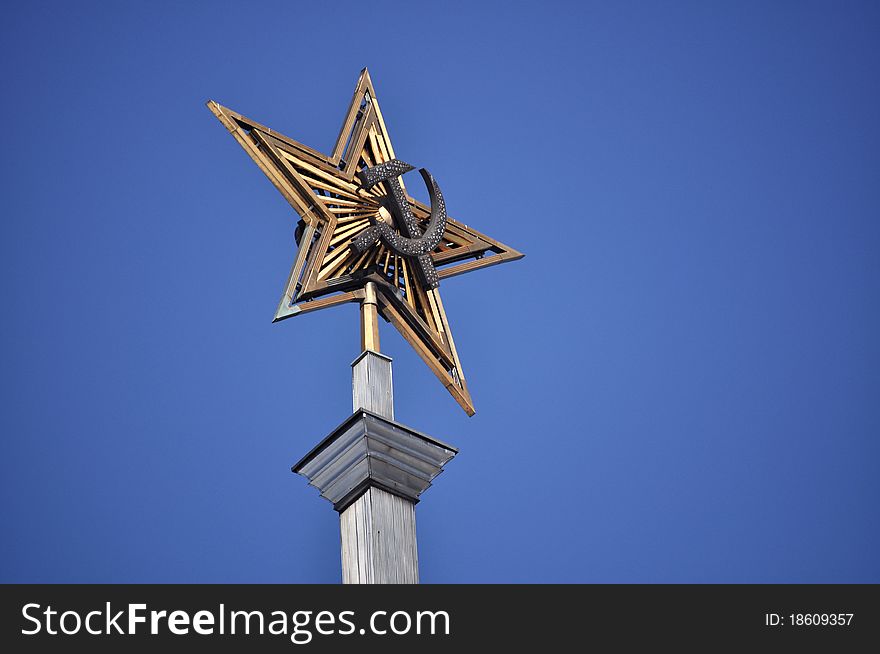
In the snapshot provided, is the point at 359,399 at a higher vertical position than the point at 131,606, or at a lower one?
higher

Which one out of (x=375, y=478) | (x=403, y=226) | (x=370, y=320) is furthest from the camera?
(x=403, y=226)

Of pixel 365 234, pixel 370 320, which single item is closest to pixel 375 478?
pixel 370 320

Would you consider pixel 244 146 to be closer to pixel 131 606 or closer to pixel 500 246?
pixel 500 246

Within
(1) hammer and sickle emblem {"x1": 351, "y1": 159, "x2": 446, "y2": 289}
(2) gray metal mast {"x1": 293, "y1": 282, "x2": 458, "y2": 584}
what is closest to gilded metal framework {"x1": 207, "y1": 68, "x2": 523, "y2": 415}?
(1) hammer and sickle emblem {"x1": 351, "y1": 159, "x2": 446, "y2": 289}

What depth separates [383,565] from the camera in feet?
44.4

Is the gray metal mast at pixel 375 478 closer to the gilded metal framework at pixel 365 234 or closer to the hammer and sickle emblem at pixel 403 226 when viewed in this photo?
the gilded metal framework at pixel 365 234

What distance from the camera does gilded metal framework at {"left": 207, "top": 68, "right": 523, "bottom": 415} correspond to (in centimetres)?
1532

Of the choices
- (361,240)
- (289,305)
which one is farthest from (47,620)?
(361,240)

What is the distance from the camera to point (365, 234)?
1573cm

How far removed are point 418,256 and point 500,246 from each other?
1452mm

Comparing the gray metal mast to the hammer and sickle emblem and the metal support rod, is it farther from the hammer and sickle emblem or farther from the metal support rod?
the hammer and sickle emblem

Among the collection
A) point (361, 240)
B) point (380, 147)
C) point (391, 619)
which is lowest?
point (391, 619)

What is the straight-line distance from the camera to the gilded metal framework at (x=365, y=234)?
15.3 meters

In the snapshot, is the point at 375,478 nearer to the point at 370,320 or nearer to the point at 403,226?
the point at 370,320
